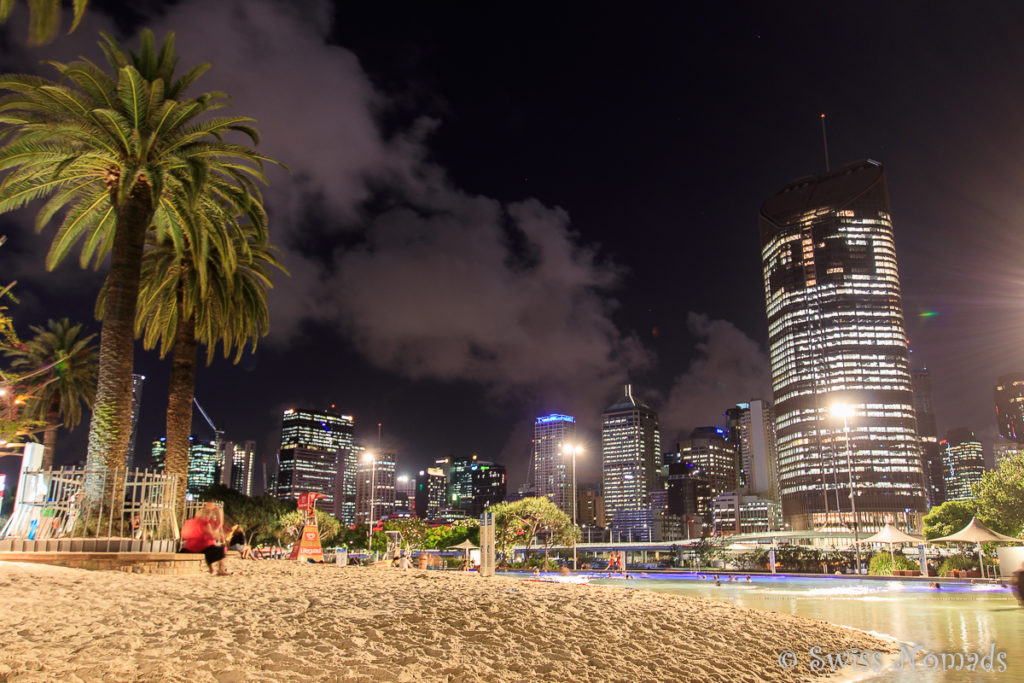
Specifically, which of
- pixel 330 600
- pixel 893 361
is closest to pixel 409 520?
pixel 330 600

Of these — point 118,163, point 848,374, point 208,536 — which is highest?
point 848,374

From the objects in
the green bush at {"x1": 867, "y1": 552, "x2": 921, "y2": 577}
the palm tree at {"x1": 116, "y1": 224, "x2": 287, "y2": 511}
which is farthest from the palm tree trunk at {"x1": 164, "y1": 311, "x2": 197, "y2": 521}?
the green bush at {"x1": 867, "y1": 552, "x2": 921, "y2": 577}

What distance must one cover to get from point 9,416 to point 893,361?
195727 millimetres

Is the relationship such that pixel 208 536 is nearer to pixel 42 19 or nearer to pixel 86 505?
pixel 86 505

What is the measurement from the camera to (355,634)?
8.63m

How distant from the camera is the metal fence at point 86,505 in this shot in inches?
614

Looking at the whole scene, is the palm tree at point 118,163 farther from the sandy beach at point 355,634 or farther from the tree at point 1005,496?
the tree at point 1005,496

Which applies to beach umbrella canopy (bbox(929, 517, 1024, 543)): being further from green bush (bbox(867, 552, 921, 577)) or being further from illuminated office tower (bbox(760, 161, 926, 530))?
illuminated office tower (bbox(760, 161, 926, 530))

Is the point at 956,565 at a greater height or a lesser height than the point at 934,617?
lesser

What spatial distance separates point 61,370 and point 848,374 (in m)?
182

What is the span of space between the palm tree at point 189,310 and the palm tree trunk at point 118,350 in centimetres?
256

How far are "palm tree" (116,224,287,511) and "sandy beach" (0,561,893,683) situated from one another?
322 inches

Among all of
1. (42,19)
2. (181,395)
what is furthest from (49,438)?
(42,19)

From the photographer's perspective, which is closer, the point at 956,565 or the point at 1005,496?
the point at 956,565
